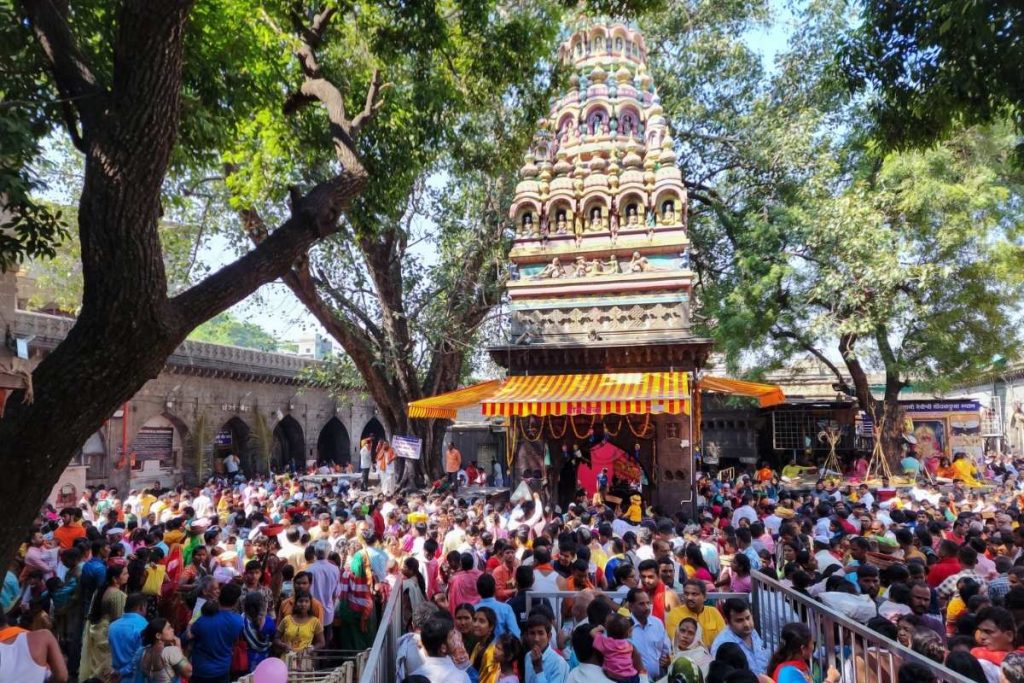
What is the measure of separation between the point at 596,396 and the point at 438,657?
28.4 ft

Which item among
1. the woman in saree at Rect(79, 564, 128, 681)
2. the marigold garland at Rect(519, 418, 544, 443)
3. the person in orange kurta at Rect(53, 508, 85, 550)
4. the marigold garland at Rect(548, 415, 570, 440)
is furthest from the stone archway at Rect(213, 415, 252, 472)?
the woman in saree at Rect(79, 564, 128, 681)

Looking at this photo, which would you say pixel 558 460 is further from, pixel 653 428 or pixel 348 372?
pixel 348 372

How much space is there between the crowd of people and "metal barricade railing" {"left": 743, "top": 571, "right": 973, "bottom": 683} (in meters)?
0.04

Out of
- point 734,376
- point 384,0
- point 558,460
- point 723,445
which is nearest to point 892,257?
point 734,376

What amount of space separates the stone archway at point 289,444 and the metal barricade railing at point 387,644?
24.7 meters

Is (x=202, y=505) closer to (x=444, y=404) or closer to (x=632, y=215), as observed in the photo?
(x=444, y=404)

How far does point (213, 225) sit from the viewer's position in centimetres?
1670

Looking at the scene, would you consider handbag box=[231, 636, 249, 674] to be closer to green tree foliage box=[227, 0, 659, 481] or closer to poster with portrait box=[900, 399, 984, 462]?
green tree foliage box=[227, 0, 659, 481]

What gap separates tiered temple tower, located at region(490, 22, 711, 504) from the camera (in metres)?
14.6

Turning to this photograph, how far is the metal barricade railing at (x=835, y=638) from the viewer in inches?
164

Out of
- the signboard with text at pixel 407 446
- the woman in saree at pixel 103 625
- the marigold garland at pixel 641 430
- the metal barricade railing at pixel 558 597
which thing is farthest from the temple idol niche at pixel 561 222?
the woman in saree at pixel 103 625

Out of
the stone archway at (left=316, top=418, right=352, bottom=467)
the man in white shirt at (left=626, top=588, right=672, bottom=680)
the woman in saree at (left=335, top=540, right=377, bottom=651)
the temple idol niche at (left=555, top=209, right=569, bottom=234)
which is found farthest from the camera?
the stone archway at (left=316, top=418, right=352, bottom=467)

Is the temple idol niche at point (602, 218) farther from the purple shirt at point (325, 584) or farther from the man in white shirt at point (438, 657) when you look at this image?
the man in white shirt at point (438, 657)

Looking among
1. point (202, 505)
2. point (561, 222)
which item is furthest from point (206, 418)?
point (561, 222)
